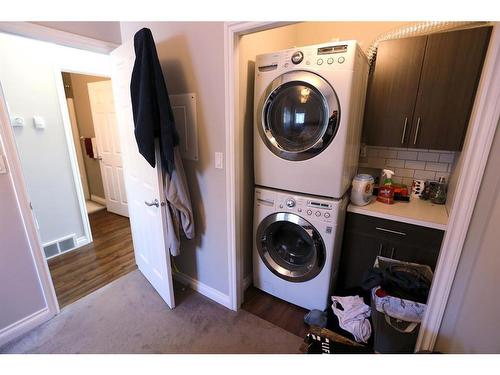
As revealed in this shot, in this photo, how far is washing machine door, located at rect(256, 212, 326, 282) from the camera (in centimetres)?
165

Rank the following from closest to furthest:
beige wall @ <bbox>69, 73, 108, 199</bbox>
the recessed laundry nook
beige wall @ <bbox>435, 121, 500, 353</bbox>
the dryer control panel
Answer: beige wall @ <bbox>435, 121, 500, 353</bbox>
the dryer control panel
the recessed laundry nook
beige wall @ <bbox>69, 73, 108, 199</bbox>

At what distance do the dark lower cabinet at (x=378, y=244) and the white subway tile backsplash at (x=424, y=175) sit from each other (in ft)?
2.13

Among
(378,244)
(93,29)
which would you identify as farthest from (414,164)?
(93,29)

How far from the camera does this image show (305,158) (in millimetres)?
1530

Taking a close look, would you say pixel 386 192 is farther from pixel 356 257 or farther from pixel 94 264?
pixel 94 264

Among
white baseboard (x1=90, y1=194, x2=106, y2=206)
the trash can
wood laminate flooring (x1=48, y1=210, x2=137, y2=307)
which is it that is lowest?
wood laminate flooring (x1=48, y1=210, x2=137, y2=307)

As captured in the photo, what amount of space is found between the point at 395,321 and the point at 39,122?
3.38m

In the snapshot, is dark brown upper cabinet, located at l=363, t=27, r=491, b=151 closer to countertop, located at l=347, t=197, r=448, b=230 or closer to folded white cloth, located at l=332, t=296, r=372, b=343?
countertop, located at l=347, t=197, r=448, b=230

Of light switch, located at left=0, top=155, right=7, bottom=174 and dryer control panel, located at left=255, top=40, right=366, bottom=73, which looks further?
light switch, located at left=0, top=155, right=7, bottom=174

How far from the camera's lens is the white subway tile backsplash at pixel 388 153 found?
208 cm

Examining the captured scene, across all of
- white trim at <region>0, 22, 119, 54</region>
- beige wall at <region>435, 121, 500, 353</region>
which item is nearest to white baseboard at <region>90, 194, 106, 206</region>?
white trim at <region>0, 22, 119, 54</region>


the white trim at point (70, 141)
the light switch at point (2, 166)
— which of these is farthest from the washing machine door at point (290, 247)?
the white trim at point (70, 141)

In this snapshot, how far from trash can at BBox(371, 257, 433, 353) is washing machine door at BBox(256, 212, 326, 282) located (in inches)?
15.7
